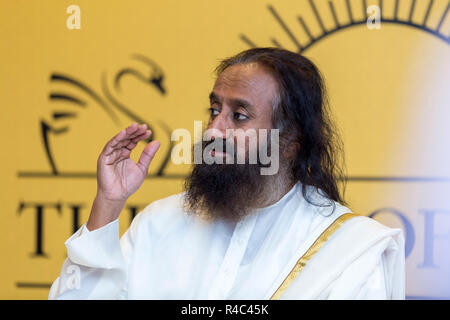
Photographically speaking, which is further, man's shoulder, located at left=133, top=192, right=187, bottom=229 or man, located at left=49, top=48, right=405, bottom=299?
man's shoulder, located at left=133, top=192, right=187, bottom=229

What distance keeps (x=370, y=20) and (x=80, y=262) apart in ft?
6.43

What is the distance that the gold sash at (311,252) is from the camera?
209 cm

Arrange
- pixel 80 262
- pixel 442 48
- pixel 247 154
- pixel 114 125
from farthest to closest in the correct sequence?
1. pixel 114 125
2. pixel 442 48
3. pixel 247 154
4. pixel 80 262

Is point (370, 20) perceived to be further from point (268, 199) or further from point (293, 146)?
point (268, 199)

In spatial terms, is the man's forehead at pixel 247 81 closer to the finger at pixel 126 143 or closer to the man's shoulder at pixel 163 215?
the finger at pixel 126 143

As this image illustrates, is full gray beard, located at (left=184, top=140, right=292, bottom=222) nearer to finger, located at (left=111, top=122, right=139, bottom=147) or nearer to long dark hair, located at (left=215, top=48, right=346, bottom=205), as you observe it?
long dark hair, located at (left=215, top=48, right=346, bottom=205)

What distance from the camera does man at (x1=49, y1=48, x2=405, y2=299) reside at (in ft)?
6.95

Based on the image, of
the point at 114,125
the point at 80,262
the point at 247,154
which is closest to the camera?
the point at 80,262

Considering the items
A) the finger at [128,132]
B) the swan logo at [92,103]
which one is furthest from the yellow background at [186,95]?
the finger at [128,132]

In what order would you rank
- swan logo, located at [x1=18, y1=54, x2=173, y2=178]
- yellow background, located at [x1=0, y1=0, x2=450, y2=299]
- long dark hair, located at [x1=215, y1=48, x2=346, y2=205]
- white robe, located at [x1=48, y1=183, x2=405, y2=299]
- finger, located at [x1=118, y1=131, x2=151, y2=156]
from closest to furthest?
white robe, located at [x1=48, y1=183, x2=405, y2=299] < finger, located at [x1=118, y1=131, x2=151, y2=156] < long dark hair, located at [x1=215, y1=48, x2=346, y2=205] < yellow background, located at [x1=0, y1=0, x2=450, y2=299] < swan logo, located at [x1=18, y1=54, x2=173, y2=178]

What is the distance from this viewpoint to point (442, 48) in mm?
3148

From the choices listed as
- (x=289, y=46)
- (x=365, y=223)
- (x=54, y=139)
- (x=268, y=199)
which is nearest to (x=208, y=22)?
(x=289, y=46)

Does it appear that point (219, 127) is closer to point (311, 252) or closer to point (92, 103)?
point (311, 252)

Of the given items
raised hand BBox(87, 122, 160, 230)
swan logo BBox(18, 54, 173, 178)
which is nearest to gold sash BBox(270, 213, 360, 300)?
raised hand BBox(87, 122, 160, 230)
